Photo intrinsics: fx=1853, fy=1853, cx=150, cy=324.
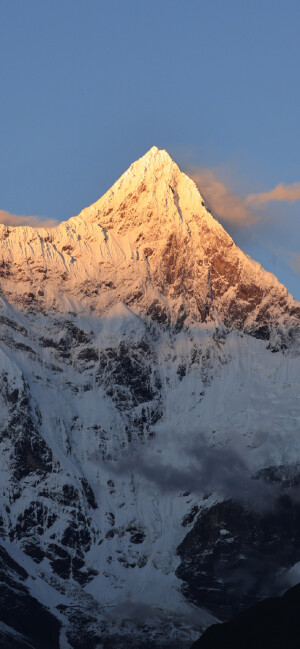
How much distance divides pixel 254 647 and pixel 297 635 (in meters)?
4.36

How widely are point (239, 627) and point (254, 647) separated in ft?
→ 18.8

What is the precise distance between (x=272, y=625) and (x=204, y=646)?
6512 mm

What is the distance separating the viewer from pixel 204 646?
143500mm

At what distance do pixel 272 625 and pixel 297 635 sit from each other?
17.1ft

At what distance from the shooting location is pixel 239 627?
5650 inches

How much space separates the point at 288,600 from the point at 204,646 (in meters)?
7.44

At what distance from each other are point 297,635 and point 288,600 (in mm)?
8115

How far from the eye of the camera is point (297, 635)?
135000 mm

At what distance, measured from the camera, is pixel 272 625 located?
459 feet

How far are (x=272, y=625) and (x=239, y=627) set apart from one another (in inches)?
168

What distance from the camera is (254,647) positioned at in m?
138
